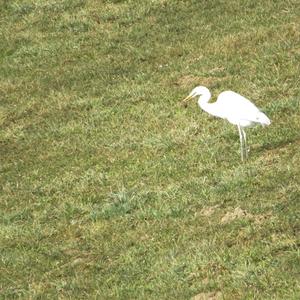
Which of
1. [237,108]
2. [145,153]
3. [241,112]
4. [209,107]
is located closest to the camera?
[241,112]

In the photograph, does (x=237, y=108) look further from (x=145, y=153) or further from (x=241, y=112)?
(x=145, y=153)

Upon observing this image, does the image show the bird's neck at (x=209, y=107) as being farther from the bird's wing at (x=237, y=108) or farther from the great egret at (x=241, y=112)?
the bird's wing at (x=237, y=108)

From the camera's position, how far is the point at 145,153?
18.3 metres

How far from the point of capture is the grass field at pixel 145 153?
12.3 meters

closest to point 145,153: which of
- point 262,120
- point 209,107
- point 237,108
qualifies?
point 209,107

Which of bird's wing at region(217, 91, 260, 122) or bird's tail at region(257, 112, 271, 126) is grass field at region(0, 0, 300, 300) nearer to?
bird's tail at region(257, 112, 271, 126)

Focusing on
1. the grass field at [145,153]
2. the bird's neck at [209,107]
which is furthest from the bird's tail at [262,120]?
the bird's neck at [209,107]

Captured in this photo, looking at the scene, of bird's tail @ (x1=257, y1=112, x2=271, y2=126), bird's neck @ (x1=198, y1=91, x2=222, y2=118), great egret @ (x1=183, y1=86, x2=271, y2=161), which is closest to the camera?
bird's tail @ (x1=257, y1=112, x2=271, y2=126)

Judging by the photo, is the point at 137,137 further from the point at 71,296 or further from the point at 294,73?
the point at 71,296

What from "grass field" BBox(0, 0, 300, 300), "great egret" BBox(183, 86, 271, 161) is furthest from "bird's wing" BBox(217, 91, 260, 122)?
"grass field" BBox(0, 0, 300, 300)

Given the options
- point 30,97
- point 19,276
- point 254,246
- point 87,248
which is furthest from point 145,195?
point 30,97

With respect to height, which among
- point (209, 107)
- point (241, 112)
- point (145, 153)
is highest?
point (241, 112)

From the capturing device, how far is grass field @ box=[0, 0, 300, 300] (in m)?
12.3

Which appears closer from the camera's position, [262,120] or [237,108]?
[262,120]
